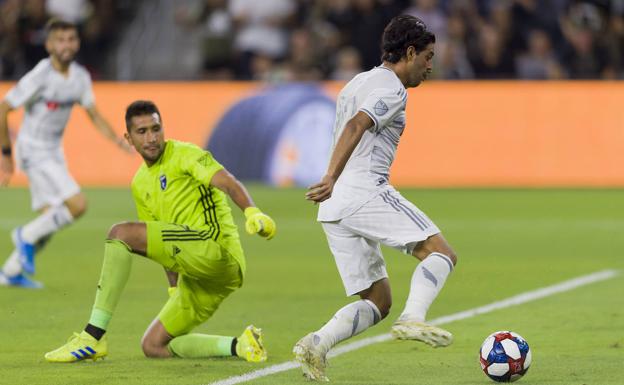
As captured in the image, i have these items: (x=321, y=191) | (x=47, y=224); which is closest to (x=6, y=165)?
(x=47, y=224)

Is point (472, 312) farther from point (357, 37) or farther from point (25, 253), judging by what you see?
point (357, 37)

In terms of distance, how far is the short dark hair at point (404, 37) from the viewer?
722cm

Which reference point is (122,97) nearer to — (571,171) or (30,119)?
(571,171)

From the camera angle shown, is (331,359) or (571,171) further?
(571,171)

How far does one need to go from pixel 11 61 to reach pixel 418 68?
56.6ft

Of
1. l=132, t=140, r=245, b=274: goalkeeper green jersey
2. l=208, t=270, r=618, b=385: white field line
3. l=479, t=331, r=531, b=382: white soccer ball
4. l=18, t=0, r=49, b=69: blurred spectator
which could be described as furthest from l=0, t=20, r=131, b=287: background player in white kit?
l=18, t=0, r=49, b=69: blurred spectator

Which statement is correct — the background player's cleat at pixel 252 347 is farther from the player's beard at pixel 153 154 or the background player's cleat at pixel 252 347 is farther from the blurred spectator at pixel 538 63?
the blurred spectator at pixel 538 63

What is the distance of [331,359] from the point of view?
26.4 ft

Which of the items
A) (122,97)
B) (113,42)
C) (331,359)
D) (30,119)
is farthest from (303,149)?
(331,359)

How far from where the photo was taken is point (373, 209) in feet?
23.6

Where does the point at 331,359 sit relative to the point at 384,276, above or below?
below

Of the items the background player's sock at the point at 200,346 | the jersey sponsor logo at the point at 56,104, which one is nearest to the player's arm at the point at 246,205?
the background player's sock at the point at 200,346

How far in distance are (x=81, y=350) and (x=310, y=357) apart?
1.43 metres

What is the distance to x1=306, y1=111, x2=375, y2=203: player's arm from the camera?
6836mm
